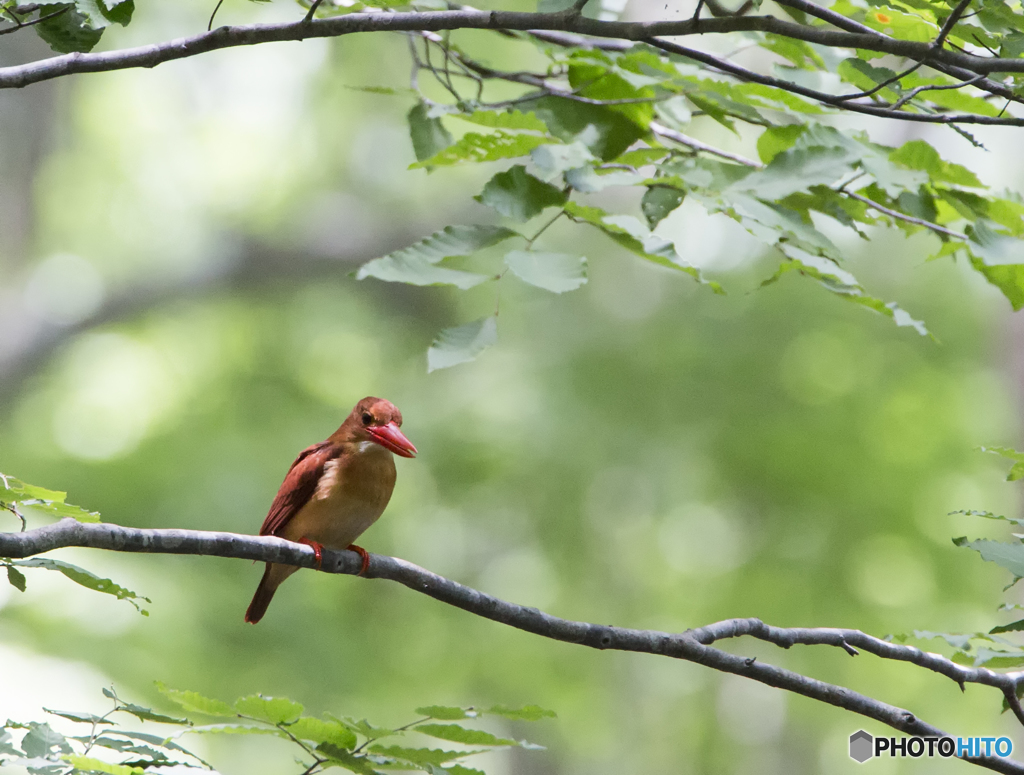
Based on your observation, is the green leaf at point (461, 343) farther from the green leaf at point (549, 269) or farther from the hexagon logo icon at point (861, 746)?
the hexagon logo icon at point (861, 746)

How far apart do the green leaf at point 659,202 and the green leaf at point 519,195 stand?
23 cm

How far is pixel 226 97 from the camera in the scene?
10.4 m

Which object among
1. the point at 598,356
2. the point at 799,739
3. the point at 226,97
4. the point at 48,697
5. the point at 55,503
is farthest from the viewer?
the point at 799,739

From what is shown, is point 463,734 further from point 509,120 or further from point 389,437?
point 389,437

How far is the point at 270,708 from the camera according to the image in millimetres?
1516

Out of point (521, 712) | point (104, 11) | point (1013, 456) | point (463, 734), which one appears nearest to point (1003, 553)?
point (1013, 456)

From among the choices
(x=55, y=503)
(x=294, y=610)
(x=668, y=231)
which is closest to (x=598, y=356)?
(x=668, y=231)

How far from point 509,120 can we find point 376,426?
54.4 inches

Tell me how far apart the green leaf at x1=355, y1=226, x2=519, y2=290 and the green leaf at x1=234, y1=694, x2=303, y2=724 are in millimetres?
722

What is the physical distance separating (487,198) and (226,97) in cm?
950

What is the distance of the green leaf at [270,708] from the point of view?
150 cm

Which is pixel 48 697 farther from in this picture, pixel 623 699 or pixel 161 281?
pixel 623 699

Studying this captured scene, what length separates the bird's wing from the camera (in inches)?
126

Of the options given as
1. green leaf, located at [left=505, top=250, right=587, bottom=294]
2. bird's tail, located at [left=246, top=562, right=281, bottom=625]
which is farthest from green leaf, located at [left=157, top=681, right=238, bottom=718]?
bird's tail, located at [left=246, top=562, right=281, bottom=625]
